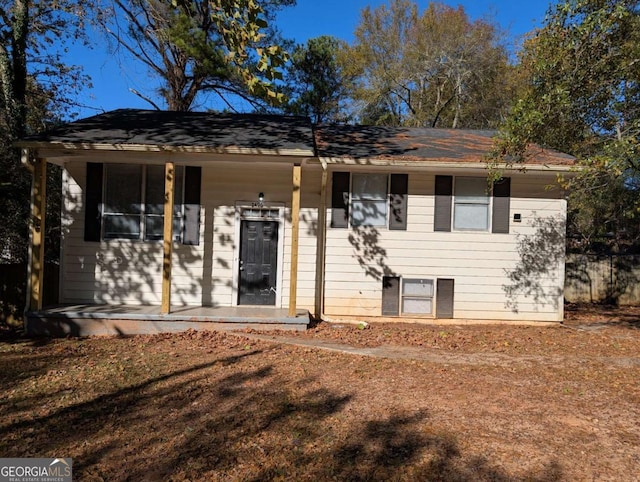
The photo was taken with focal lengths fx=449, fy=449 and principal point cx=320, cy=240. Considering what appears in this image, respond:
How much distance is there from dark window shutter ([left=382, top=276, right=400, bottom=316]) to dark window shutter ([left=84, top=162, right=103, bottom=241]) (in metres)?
5.63

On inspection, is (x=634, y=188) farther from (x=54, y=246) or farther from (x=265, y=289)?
(x=54, y=246)

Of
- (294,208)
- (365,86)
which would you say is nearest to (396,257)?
(294,208)

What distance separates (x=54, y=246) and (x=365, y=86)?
15.8m

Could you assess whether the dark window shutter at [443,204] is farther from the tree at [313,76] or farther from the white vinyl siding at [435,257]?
the tree at [313,76]

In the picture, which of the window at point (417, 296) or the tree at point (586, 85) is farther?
the window at point (417, 296)

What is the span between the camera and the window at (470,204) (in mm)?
8875

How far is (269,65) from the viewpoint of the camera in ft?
14.3

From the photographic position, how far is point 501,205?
29.2 feet

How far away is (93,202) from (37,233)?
1.24m

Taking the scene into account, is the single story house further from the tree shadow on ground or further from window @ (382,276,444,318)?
the tree shadow on ground

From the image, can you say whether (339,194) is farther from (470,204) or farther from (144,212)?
(144,212)

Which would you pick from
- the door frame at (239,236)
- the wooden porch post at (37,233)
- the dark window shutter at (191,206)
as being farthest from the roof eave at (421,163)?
the wooden porch post at (37,233)

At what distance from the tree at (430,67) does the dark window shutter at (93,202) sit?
48.4 ft

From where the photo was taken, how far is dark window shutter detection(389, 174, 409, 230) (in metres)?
8.86
